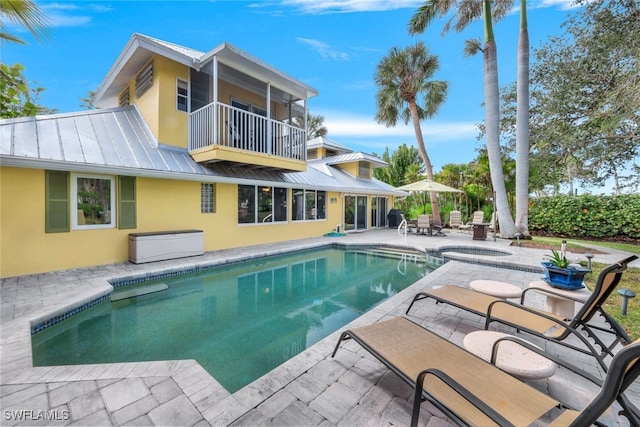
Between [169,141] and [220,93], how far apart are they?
9.60 ft

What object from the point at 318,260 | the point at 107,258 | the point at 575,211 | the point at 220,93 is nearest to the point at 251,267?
the point at 318,260

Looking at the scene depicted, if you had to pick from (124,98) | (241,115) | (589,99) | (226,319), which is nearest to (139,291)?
(226,319)

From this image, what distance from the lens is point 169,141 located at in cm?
934

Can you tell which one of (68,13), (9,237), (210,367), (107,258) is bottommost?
(210,367)

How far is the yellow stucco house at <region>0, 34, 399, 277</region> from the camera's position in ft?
21.0

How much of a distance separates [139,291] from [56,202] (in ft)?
10.7

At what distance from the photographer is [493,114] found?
1276 cm

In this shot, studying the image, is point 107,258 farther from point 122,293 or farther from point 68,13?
point 68,13

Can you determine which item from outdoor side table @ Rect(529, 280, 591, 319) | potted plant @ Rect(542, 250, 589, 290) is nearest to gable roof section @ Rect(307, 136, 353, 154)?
potted plant @ Rect(542, 250, 589, 290)

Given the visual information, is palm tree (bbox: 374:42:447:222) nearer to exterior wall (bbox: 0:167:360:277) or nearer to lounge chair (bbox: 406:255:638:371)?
exterior wall (bbox: 0:167:360:277)

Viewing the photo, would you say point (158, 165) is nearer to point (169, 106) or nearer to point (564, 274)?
point (169, 106)

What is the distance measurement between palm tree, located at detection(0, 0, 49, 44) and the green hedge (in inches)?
830

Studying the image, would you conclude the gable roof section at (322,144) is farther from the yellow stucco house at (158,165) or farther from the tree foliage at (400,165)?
the tree foliage at (400,165)

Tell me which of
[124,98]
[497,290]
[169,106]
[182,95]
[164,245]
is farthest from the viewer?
[124,98]
